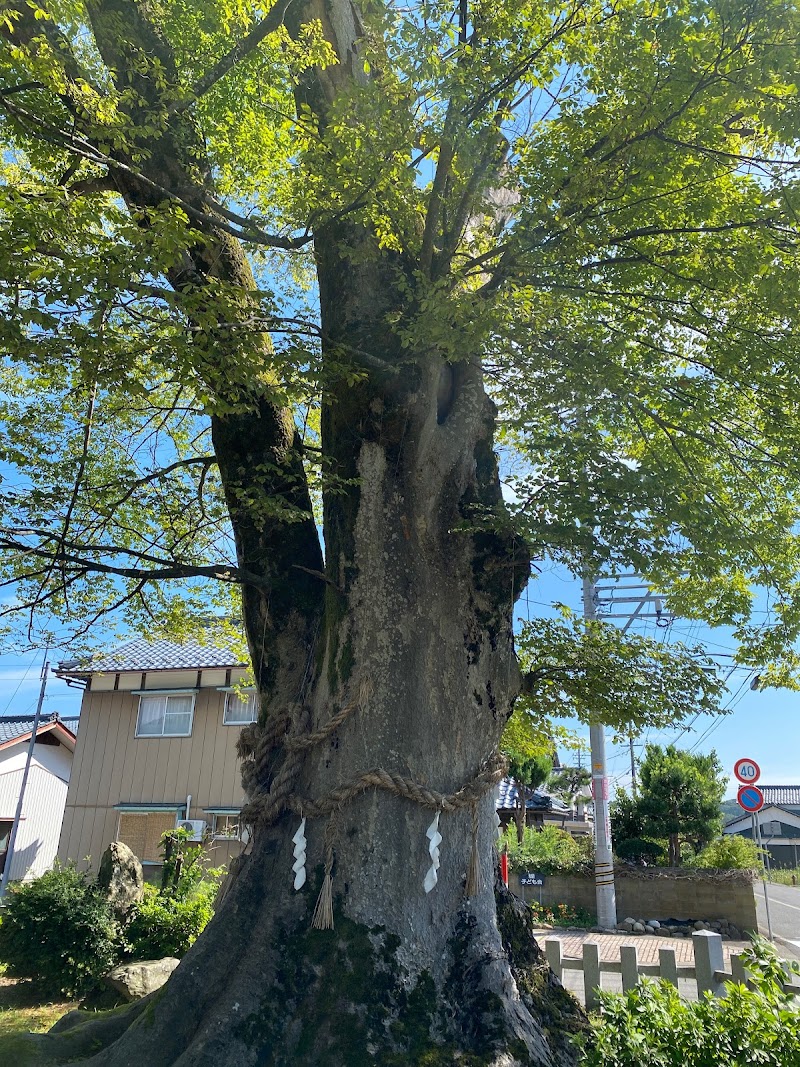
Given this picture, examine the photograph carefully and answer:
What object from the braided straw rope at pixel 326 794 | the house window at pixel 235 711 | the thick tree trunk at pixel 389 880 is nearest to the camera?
the thick tree trunk at pixel 389 880

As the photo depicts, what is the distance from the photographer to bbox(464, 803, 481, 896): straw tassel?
488 centimetres

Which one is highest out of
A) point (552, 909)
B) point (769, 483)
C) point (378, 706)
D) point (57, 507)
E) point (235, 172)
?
point (235, 172)

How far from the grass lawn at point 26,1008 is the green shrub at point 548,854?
474 inches

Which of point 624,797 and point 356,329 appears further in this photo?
point 624,797

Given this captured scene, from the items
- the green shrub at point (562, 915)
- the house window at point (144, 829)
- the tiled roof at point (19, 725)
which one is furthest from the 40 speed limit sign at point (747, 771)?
the tiled roof at point (19, 725)

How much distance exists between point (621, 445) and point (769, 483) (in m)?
1.45

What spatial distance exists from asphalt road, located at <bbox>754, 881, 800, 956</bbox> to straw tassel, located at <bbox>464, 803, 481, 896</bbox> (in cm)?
1225

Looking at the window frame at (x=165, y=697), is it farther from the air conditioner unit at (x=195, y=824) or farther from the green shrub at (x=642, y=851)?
the green shrub at (x=642, y=851)

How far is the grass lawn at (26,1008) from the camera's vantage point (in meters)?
8.00

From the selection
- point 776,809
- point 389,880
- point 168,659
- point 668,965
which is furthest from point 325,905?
point 776,809

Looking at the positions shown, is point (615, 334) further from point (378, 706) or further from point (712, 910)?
point (712, 910)

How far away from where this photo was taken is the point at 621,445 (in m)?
8.01

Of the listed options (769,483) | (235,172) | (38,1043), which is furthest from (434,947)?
(235,172)

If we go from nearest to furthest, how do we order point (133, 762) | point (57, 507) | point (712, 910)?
1. point (57, 507)
2. point (712, 910)
3. point (133, 762)
